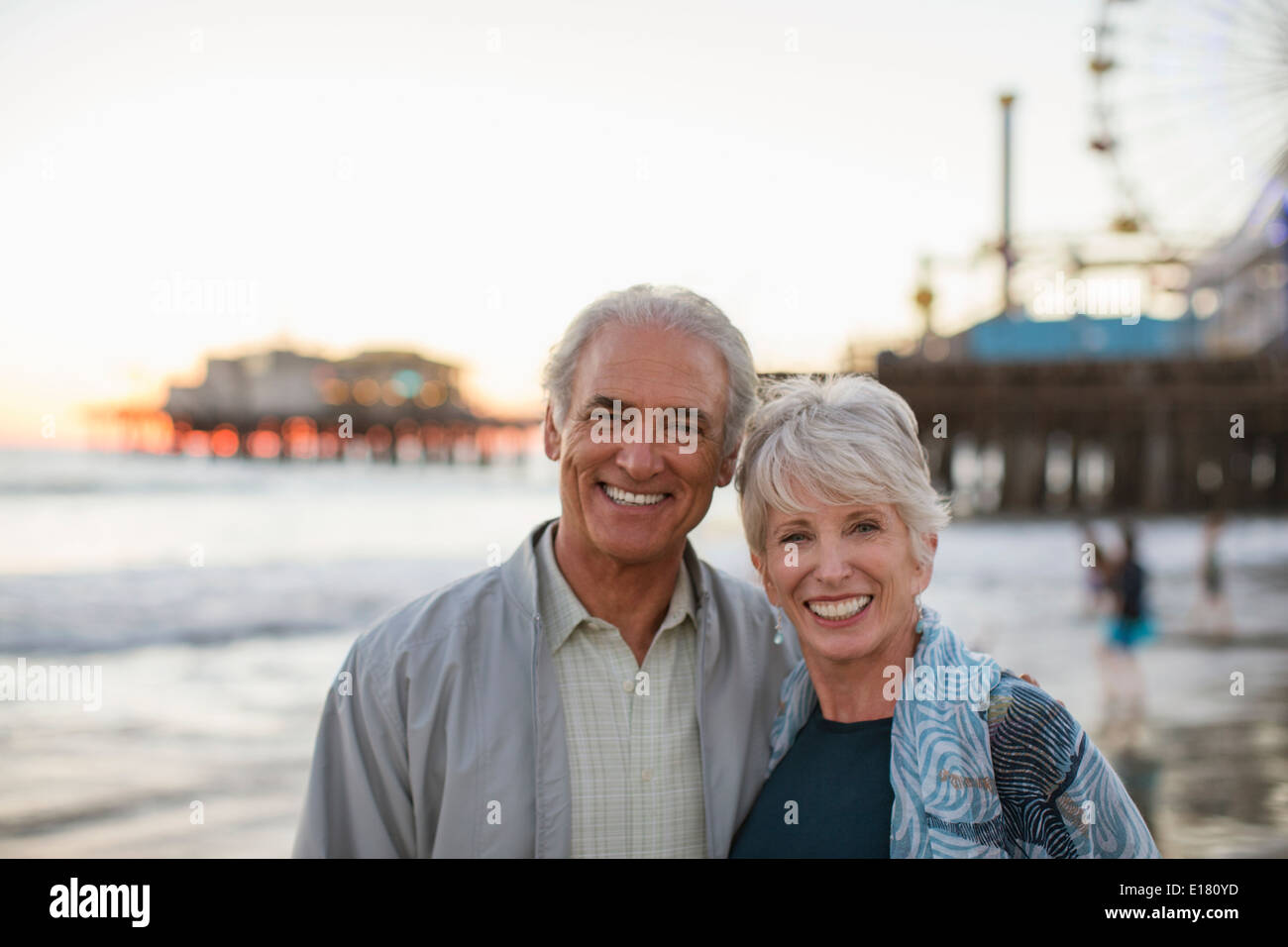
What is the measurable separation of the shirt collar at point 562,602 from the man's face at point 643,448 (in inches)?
4.8

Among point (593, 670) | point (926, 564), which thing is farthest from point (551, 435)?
point (926, 564)

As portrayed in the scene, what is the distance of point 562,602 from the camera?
106 inches

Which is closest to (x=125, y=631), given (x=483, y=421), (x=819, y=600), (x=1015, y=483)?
(x=819, y=600)

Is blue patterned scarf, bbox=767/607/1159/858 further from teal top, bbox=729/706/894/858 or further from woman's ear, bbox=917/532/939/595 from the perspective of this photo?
woman's ear, bbox=917/532/939/595

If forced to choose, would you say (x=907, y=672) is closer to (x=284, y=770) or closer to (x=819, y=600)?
(x=819, y=600)

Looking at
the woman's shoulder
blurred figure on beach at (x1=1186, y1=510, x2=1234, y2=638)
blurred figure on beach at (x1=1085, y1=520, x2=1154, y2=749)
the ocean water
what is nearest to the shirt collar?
the woman's shoulder

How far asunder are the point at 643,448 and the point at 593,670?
1.89ft

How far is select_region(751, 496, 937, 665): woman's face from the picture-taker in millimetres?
2469

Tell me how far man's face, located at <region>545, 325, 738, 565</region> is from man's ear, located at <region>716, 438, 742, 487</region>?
0.05 meters

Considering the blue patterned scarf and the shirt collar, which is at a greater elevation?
the shirt collar

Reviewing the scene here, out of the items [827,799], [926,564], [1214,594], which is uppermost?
[926,564]

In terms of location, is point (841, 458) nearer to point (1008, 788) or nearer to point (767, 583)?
point (767, 583)

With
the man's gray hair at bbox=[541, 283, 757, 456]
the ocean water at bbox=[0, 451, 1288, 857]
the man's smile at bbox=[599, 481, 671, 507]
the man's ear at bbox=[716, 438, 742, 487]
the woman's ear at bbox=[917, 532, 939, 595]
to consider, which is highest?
the man's gray hair at bbox=[541, 283, 757, 456]

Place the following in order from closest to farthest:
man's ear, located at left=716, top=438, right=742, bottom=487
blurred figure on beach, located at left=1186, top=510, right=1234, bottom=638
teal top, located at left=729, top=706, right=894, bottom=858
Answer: teal top, located at left=729, top=706, right=894, bottom=858, man's ear, located at left=716, top=438, right=742, bottom=487, blurred figure on beach, located at left=1186, top=510, right=1234, bottom=638
